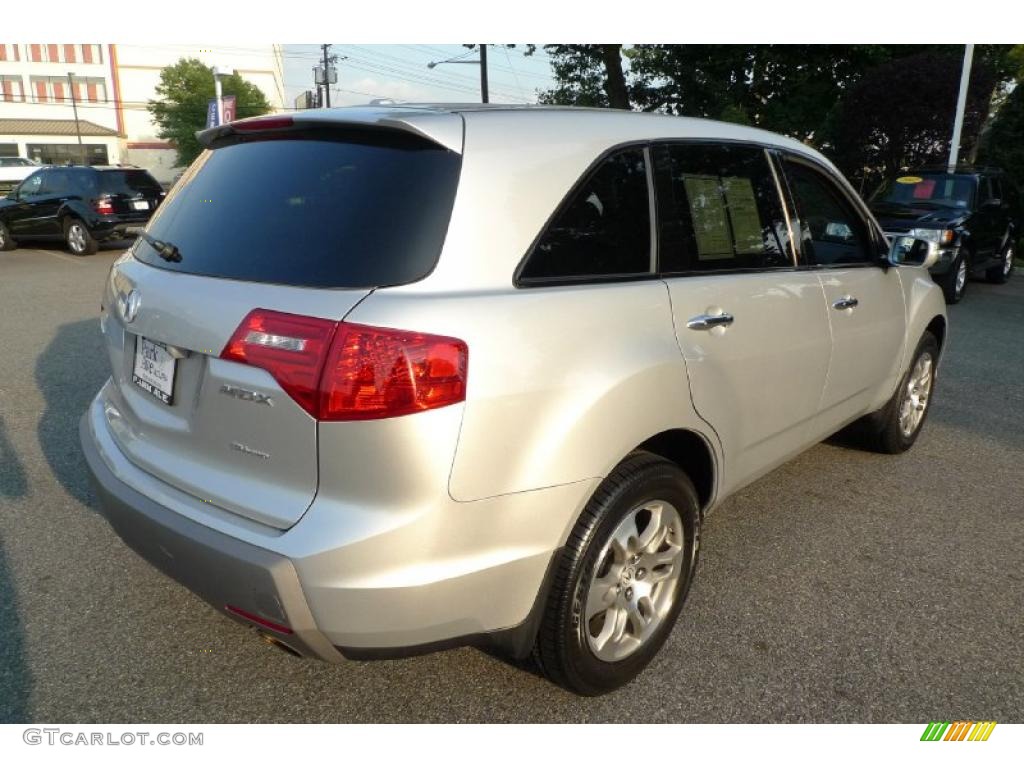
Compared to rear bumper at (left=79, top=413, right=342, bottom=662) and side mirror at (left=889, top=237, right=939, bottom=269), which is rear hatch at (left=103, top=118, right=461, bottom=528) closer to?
rear bumper at (left=79, top=413, right=342, bottom=662)

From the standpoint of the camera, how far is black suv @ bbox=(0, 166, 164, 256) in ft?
46.1

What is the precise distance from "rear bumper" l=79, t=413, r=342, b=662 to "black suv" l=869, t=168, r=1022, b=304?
920 centimetres

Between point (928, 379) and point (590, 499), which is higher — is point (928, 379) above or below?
below

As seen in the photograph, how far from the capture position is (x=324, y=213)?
2039mm

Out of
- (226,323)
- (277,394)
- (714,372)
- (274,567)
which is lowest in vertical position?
(274,567)

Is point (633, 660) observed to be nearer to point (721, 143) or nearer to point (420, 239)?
point (420, 239)

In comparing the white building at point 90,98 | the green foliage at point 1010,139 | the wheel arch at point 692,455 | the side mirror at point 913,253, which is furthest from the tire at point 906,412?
the white building at point 90,98

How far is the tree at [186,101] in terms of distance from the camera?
6988 cm

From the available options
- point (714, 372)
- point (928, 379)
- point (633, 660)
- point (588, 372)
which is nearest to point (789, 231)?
point (714, 372)

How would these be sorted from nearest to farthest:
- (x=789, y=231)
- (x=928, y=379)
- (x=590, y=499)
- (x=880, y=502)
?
(x=590, y=499)
(x=789, y=231)
(x=880, y=502)
(x=928, y=379)

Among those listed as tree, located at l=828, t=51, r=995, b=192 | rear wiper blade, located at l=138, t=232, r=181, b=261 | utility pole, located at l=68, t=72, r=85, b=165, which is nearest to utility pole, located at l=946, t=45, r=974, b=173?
tree, located at l=828, t=51, r=995, b=192

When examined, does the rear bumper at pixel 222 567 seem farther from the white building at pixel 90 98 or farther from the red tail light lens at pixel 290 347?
the white building at pixel 90 98

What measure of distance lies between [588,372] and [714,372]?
25.5 inches
